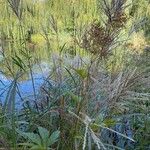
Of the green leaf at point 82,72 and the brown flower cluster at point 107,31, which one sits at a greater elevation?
the brown flower cluster at point 107,31

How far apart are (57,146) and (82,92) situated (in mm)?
236

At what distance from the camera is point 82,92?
5.76 ft

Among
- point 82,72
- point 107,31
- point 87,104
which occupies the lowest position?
point 87,104

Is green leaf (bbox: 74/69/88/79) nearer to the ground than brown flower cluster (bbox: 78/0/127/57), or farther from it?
nearer to the ground

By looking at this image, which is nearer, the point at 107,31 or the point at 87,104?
the point at 107,31

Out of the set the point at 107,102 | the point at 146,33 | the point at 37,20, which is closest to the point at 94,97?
Result: the point at 107,102

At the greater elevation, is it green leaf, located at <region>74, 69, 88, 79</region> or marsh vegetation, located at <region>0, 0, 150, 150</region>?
green leaf, located at <region>74, 69, 88, 79</region>

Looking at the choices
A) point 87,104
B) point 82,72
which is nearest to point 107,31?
point 82,72

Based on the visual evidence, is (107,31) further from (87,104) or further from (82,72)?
(87,104)

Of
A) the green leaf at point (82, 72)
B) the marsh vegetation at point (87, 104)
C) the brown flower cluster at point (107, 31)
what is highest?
the brown flower cluster at point (107, 31)

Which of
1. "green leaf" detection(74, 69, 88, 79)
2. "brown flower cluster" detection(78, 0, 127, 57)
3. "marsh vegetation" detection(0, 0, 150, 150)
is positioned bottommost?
"marsh vegetation" detection(0, 0, 150, 150)

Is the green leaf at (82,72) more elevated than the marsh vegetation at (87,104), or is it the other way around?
the green leaf at (82,72)

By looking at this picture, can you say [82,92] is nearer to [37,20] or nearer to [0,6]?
[37,20]

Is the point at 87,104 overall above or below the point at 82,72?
below
